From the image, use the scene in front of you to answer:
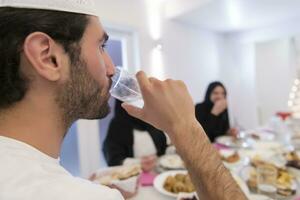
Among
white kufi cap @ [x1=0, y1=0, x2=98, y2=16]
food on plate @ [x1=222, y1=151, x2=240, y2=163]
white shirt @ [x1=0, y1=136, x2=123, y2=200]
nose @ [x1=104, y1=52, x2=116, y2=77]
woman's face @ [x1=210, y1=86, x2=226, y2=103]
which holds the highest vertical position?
white kufi cap @ [x1=0, y1=0, x2=98, y2=16]

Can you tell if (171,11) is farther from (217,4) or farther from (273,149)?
(273,149)

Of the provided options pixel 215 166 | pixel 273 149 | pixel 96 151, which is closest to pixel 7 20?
pixel 215 166

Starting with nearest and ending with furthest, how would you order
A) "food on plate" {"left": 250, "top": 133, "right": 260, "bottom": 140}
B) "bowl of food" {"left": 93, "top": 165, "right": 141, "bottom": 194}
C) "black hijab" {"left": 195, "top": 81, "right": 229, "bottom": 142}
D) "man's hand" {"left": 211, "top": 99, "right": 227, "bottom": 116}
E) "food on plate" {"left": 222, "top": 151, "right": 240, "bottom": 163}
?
"bowl of food" {"left": 93, "top": 165, "right": 141, "bottom": 194} → "food on plate" {"left": 222, "top": 151, "right": 240, "bottom": 163} → "food on plate" {"left": 250, "top": 133, "right": 260, "bottom": 140} → "black hijab" {"left": 195, "top": 81, "right": 229, "bottom": 142} → "man's hand" {"left": 211, "top": 99, "right": 227, "bottom": 116}

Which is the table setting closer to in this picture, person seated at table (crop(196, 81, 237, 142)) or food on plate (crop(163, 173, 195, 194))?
food on plate (crop(163, 173, 195, 194))

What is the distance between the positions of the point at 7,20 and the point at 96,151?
1.95 meters

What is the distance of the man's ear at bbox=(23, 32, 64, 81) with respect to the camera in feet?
1.51

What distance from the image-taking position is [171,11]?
2990mm

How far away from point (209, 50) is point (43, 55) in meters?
3.61

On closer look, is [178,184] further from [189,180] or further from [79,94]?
[79,94]

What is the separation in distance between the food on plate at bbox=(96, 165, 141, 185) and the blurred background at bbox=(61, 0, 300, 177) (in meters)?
1.17

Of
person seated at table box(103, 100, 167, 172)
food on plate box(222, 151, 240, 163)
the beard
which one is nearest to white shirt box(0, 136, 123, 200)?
the beard

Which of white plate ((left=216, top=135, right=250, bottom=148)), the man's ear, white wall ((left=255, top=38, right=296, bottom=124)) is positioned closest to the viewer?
the man's ear

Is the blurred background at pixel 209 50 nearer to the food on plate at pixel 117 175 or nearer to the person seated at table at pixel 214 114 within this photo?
the person seated at table at pixel 214 114

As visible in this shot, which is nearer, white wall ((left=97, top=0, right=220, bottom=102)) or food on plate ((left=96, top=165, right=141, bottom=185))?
food on plate ((left=96, top=165, right=141, bottom=185))
